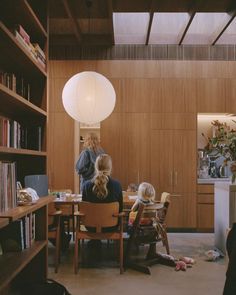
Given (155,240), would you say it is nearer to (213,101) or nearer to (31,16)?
(31,16)

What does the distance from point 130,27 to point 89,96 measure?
249 cm

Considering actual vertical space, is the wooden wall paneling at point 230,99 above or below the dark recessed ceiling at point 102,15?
below

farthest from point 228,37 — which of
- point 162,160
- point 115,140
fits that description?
point 115,140

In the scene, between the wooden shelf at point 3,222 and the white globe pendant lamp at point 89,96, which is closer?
the wooden shelf at point 3,222

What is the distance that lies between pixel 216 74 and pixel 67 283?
4.33 metres

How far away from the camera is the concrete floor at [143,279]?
3.33 meters

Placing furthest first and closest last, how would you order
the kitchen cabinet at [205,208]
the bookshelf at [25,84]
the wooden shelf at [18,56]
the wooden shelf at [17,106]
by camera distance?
the kitchen cabinet at [205,208], the bookshelf at [25,84], the wooden shelf at [17,106], the wooden shelf at [18,56]

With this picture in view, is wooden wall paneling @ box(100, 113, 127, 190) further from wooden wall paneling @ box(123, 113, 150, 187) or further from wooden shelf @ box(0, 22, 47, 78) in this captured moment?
wooden shelf @ box(0, 22, 47, 78)

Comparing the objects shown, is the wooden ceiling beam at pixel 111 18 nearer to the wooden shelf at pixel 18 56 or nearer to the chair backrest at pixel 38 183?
the wooden shelf at pixel 18 56

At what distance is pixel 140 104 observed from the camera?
247 inches

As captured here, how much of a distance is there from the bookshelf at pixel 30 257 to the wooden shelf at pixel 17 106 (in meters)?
0.68

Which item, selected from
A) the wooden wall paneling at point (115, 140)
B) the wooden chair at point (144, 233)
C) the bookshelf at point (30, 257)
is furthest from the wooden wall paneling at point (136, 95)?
the bookshelf at point (30, 257)

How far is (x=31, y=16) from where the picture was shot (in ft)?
8.76

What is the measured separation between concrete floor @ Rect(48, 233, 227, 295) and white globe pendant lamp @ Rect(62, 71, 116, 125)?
169 cm
